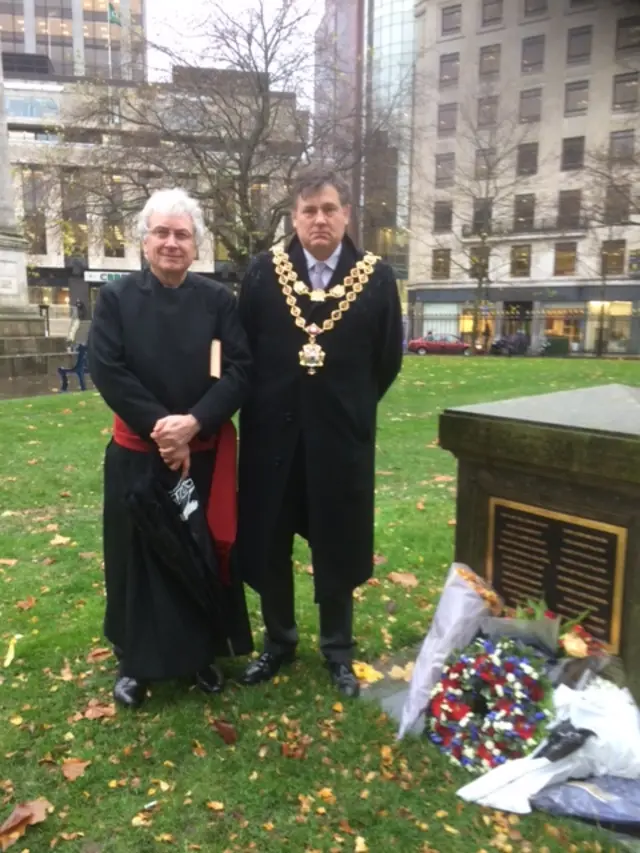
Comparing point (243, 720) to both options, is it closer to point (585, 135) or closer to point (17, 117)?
point (585, 135)

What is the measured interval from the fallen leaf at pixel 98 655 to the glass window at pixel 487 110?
4478cm

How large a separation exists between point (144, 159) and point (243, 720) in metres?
17.4

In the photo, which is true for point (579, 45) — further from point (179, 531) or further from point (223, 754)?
point (223, 754)

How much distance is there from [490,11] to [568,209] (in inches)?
553

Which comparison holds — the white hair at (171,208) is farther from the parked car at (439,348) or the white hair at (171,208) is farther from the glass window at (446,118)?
the glass window at (446,118)

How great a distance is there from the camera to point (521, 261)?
44.3 metres

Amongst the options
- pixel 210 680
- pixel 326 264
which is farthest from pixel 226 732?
pixel 326 264

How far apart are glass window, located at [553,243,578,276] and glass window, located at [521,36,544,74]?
1105 cm

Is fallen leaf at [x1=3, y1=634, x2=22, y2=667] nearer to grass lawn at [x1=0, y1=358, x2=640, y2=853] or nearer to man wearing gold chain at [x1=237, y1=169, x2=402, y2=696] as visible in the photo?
grass lawn at [x1=0, y1=358, x2=640, y2=853]

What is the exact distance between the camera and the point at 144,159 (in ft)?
59.2

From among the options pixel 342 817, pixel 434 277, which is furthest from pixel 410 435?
pixel 434 277

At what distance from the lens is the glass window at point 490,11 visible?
45.1 metres

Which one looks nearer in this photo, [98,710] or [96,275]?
[98,710]

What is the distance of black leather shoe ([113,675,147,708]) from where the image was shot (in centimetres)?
306
